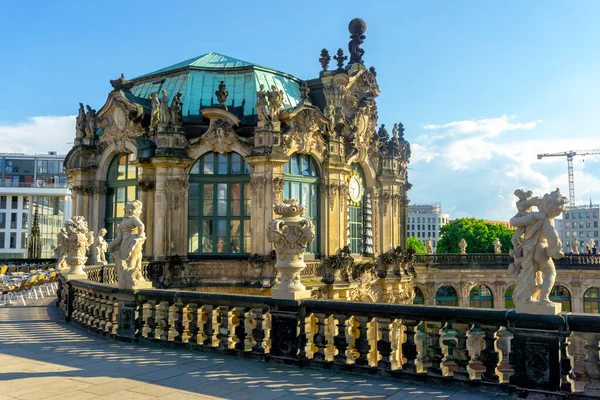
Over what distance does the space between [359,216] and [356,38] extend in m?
9.18

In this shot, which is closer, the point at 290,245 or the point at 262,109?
the point at 290,245

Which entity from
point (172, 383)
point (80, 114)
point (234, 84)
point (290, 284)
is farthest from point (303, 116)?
point (172, 383)

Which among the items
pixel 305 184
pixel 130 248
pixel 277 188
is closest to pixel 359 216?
pixel 305 184

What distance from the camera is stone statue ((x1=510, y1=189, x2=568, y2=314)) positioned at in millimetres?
7469

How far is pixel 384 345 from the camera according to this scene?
8.40m

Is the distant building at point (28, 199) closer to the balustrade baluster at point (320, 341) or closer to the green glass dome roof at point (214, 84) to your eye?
the green glass dome roof at point (214, 84)

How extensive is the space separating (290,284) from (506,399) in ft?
12.6

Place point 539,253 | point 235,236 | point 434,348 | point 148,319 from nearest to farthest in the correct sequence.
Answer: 1. point 539,253
2. point 434,348
3. point 148,319
4. point 235,236

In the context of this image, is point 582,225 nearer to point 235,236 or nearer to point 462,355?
point 235,236

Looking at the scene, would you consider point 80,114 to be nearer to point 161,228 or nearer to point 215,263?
point 161,228

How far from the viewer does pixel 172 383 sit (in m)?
7.91

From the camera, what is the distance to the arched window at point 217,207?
75.3 feet

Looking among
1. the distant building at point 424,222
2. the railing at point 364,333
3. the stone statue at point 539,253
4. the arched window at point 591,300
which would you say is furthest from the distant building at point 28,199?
the distant building at point 424,222

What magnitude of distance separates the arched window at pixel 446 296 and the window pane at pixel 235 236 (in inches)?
920
